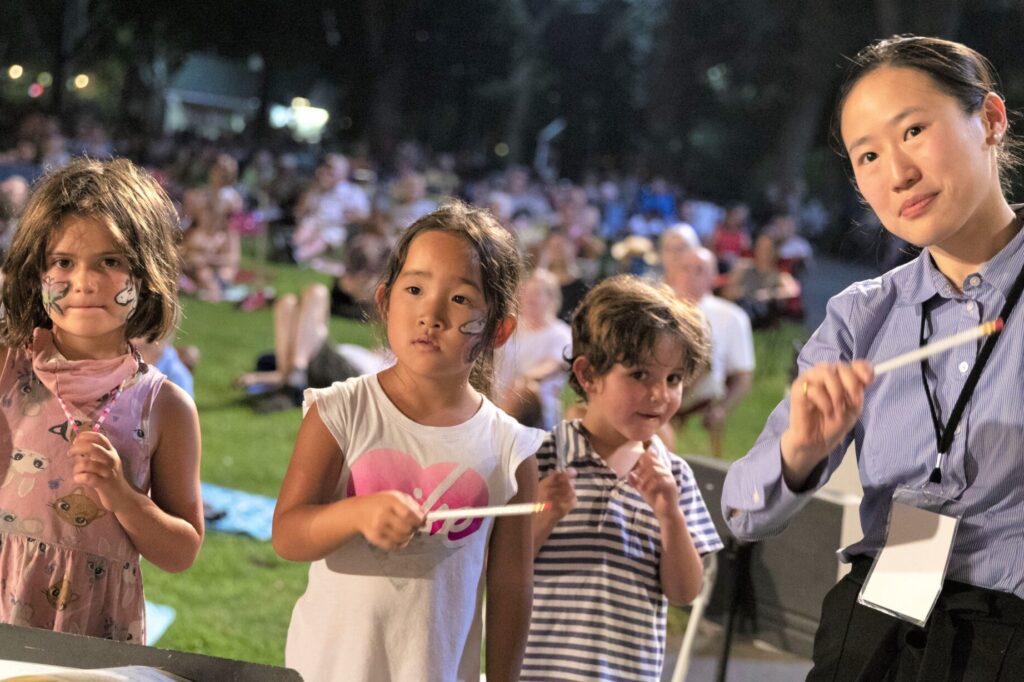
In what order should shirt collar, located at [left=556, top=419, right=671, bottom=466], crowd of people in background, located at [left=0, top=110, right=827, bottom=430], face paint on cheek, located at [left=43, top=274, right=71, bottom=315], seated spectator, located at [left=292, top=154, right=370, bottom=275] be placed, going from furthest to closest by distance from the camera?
seated spectator, located at [left=292, top=154, right=370, bottom=275]
crowd of people in background, located at [left=0, top=110, right=827, bottom=430]
shirt collar, located at [left=556, top=419, right=671, bottom=466]
face paint on cheek, located at [left=43, top=274, right=71, bottom=315]

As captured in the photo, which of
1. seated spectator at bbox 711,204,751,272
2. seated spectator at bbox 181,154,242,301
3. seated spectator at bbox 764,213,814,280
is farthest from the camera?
seated spectator at bbox 711,204,751,272

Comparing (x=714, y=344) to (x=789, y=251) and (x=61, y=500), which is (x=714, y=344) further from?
(x=789, y=251)

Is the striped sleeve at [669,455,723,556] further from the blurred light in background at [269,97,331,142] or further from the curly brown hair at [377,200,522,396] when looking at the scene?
the blurred light in background at [269,97,331,142]

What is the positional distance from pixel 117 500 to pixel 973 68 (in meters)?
1.47

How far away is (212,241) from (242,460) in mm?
6337

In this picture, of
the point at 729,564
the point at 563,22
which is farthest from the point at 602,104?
the point at 729,564

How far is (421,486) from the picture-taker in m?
1.95

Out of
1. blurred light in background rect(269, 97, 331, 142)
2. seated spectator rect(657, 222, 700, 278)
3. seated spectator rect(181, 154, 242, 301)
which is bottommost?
seated spectator rect(657, 222, 700, 278)

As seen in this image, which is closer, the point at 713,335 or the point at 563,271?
the point at 713,335

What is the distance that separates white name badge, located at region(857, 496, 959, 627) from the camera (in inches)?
59.9

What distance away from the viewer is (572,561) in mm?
2363

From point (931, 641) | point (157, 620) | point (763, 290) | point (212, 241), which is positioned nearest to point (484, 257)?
point (931, 641)

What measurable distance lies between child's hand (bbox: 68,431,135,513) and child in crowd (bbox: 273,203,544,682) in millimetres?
257

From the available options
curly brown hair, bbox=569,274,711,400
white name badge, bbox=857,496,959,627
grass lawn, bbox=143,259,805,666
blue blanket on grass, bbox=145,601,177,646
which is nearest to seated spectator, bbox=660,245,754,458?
grass lawn, bbox=143,259,805,666
